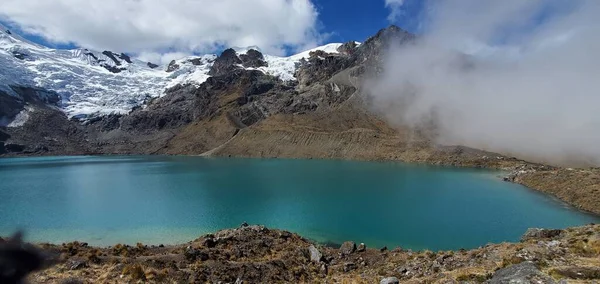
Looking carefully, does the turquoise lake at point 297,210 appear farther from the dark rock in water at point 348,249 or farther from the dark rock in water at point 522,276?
the dark rock in water at point 522,276

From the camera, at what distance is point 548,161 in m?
120

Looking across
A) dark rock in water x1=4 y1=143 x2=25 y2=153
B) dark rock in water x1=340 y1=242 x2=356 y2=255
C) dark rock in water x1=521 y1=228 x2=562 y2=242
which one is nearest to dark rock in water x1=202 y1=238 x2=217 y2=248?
dark rock in water x1=340 y1=242 x2=356 y2=255

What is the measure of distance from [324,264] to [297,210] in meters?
25.1

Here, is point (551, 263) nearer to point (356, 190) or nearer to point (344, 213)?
point (344, 213)

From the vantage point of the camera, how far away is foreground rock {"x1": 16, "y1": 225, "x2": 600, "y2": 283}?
43.2 ft

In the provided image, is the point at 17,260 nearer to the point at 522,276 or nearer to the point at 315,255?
the point at 522,276

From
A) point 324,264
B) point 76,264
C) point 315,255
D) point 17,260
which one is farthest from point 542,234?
→ point 17,260

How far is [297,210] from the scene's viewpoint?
47.8m

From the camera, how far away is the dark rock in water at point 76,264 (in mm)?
18853

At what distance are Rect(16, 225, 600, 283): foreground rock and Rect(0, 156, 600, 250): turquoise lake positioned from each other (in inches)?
369

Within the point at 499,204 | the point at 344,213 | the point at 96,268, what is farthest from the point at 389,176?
the point at 96,268

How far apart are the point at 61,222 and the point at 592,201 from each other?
220 ft

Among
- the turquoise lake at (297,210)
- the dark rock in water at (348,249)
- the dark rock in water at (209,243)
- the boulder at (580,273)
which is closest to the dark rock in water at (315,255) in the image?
the dark rock in water at (348,249)

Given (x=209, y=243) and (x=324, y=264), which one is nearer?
(x=324, y=264)
